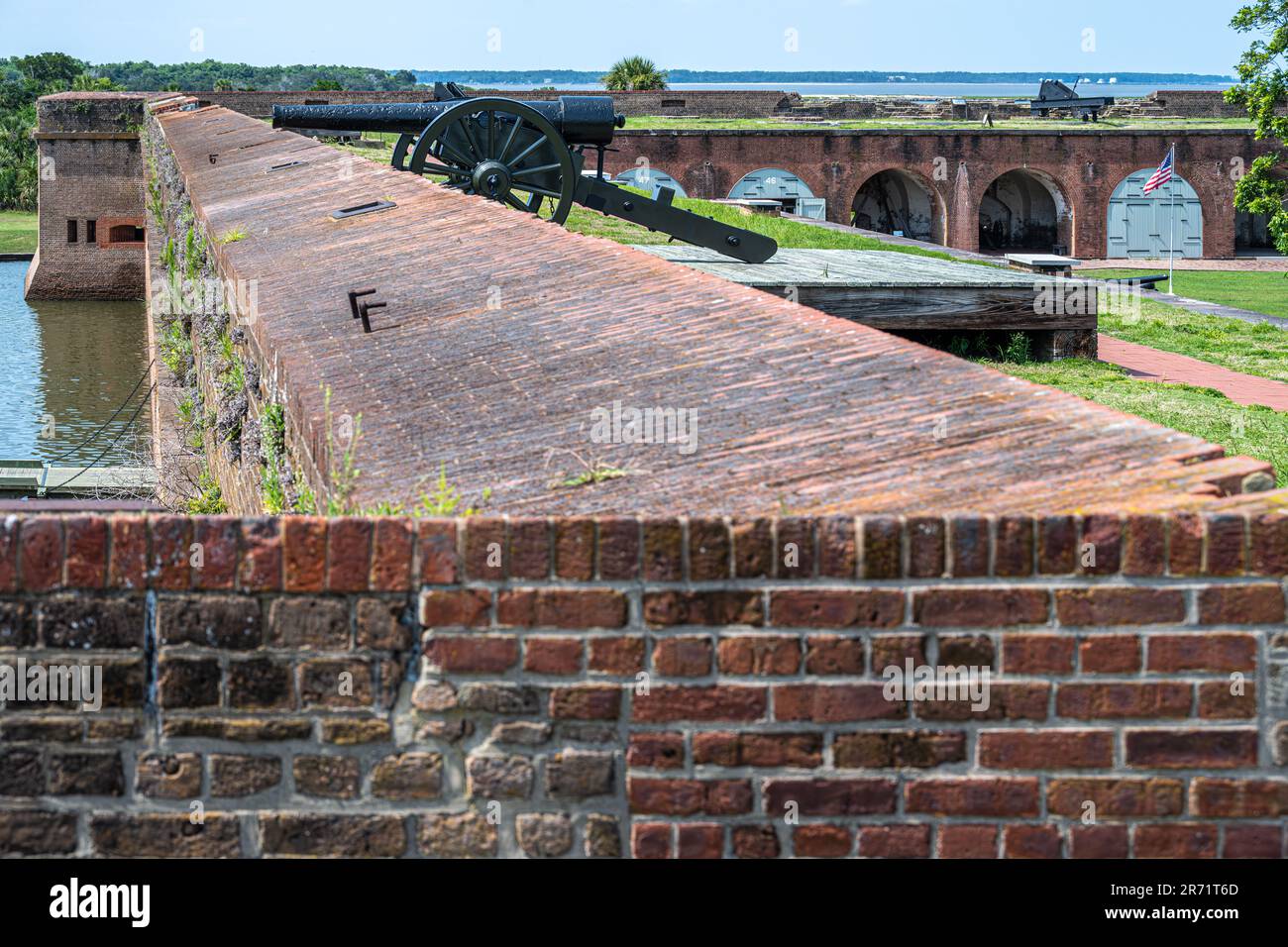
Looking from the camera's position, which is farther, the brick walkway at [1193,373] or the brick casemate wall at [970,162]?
the brick casemate wall at [970,162]

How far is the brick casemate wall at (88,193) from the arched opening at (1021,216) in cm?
2031

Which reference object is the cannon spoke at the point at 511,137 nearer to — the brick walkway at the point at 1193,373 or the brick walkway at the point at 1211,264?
the brick walkway at the point at 1193,373

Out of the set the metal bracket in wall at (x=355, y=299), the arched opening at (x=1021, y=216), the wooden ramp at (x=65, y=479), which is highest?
the arched opening at (x=1021, y=216)

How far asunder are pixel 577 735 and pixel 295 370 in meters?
2.36

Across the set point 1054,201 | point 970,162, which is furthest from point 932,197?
point 1054,201

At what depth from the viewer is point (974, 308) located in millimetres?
9867

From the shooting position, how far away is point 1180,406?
26.0 feet

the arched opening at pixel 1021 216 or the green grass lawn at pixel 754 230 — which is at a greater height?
the arched opening at pixel 1021 216

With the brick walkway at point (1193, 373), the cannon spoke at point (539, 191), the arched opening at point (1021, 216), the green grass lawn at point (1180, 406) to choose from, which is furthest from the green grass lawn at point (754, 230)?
the arched opening at point (1021, 216)

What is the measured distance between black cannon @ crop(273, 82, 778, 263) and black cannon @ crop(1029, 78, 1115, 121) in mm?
32006

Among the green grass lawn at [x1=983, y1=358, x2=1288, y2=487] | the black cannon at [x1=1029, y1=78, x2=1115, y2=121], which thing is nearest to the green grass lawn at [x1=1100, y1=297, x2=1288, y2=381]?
the green grass lawn at [x1=983, y1=358, x2=1288, y2=487]

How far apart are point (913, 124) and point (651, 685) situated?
1487 inches

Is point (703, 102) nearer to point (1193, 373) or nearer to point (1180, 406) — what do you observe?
point (1193, 373)

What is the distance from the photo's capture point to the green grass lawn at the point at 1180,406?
6852mm
